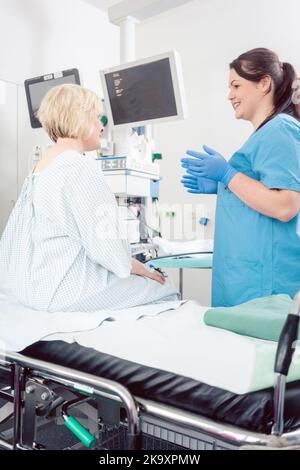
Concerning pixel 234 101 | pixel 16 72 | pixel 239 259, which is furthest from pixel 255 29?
pixel 239 259

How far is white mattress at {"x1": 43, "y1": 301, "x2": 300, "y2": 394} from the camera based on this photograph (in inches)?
37.8

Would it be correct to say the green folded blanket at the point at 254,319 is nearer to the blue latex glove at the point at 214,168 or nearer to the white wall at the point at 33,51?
the blue latex glove at the point at 214,168

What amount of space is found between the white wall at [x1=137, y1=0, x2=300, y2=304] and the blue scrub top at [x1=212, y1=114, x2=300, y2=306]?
86.4 inches

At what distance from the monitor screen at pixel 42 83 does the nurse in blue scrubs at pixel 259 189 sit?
137 centimetres

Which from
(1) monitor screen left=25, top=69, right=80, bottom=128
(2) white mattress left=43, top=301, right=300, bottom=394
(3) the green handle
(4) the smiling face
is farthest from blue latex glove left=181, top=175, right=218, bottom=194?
(1) monitor screen left=25, top=69, right=80, bottom=128

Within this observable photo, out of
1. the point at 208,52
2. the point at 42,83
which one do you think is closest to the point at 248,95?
the point at 42,83

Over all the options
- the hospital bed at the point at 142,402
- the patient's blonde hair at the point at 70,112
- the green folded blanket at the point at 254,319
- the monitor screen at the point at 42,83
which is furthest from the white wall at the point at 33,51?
the green folded blanket at the point at 254,319

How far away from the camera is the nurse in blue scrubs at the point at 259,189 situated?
1413 millimetres

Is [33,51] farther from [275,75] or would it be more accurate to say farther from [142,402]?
[142,402]

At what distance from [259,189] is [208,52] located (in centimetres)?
279

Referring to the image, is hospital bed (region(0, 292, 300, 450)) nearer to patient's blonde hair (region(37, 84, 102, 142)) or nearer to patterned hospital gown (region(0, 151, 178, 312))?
patterned hospital gown (region(0, 151, 178, 312))

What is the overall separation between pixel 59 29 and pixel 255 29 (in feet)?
5.06

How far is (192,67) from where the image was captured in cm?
392
